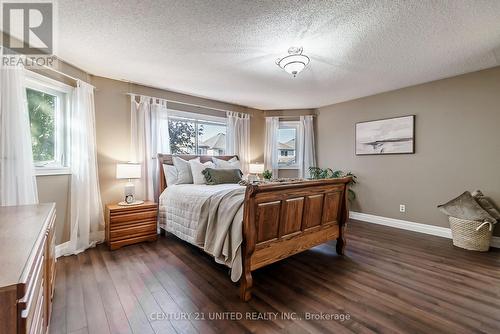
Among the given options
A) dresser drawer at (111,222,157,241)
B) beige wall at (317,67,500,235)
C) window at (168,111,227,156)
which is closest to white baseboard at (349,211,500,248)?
beige wall at (317,67,500,235)

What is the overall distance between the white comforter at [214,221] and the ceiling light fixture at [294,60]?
1.49 meters

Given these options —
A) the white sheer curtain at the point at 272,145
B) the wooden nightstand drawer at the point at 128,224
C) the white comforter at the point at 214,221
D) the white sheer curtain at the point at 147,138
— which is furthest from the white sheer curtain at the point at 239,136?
the wooden nightstand drawer at the point at 128,224

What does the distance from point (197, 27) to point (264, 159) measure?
12.1 ft

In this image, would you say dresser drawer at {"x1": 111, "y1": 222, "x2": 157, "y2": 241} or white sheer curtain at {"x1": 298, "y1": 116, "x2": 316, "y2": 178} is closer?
dresser drawer at {"x1": 111, "y1": 222, "x2": 157, "y2": 241}

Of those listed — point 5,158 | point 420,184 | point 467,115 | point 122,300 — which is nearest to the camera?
point 122,300

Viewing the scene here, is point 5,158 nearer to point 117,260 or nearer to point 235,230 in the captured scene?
point 117,260

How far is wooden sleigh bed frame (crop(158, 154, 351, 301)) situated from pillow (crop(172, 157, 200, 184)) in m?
2.02

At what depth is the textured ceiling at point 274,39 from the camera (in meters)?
1.91

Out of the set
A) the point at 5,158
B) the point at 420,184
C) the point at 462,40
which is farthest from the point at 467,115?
the point at 5,158

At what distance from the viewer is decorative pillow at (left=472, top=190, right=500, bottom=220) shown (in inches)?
118

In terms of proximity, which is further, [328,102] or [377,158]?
[328,102]

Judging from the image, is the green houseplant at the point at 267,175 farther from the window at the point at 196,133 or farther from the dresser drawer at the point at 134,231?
the dresser drawer at the point at 134,231

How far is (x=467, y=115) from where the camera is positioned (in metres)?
3.40
